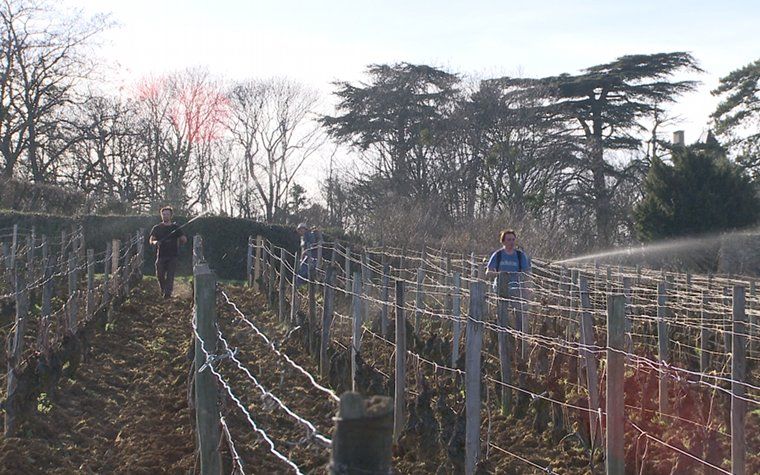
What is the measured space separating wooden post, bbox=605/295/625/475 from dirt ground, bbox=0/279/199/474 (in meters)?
2.39

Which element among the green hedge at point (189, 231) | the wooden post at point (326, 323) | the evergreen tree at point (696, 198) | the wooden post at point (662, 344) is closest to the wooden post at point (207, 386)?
the wooden post at point (662, 344)

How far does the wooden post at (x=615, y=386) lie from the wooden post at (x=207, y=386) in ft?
5.98

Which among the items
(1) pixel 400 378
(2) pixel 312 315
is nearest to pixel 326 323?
(2) pixel 312 315

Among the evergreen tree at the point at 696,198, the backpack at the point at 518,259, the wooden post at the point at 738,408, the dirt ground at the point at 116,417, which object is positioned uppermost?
the evergreen tree at the point at 696,198

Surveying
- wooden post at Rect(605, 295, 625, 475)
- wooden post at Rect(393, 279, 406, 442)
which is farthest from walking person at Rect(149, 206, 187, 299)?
wooden post at Rect(605, 295, 625, 475)

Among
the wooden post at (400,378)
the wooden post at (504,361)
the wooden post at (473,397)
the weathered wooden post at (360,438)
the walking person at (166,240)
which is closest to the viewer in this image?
the weathered wooden post at (360,438)

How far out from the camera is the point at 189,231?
23.0m

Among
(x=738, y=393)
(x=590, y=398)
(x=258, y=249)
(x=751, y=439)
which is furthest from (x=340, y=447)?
(x=258, y=249)

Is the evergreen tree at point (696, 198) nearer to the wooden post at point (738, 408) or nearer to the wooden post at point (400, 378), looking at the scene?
the wooden post at point (400, 378)

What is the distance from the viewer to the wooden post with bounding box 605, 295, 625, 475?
4188 mm

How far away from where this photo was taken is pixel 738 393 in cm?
494

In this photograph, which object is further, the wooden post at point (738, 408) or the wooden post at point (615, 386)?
the wooden post at point (738, 408)

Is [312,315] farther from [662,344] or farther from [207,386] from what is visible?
[207,386]

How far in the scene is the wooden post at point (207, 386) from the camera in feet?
12.0
